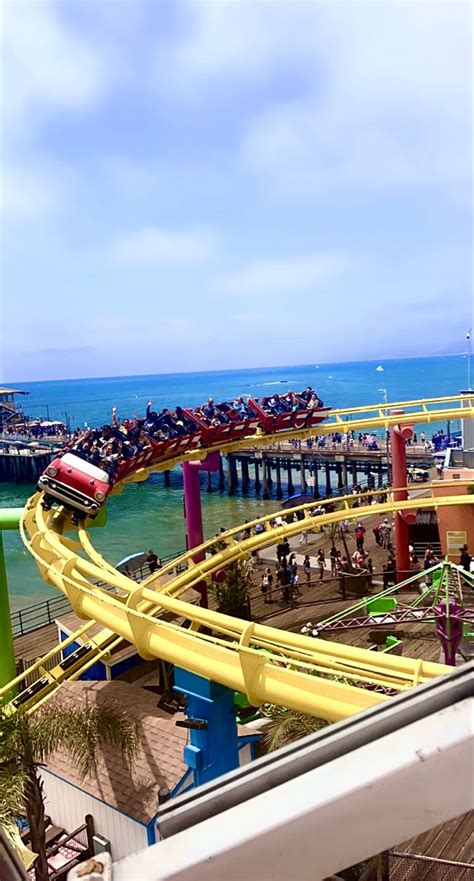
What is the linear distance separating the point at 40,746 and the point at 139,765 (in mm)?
1819

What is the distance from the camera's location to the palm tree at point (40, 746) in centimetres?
755

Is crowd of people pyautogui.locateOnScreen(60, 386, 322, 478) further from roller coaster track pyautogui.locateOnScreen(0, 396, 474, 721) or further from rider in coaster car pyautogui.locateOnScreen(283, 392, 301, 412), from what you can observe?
roller coaster track pyautogui.locateOnScreen(0, 396, 474, 721)

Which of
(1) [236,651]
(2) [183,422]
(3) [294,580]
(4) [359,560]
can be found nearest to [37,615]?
(3) [294,580]

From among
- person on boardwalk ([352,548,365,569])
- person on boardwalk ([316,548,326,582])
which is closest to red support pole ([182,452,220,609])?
person on boardwalk ([316,548,326,582])

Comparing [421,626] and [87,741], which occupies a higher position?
[87,741]

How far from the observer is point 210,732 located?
7.42 metres

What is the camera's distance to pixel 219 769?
24.5 ft

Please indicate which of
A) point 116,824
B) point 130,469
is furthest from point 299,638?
point 130,469

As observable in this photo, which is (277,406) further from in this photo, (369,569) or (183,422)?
(369,569)

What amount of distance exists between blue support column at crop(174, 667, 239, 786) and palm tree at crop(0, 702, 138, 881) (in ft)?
6.42

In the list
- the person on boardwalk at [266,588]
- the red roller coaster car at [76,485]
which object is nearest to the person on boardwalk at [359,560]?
the person on boardwalk at [266,588]

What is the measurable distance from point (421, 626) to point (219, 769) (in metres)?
8.66

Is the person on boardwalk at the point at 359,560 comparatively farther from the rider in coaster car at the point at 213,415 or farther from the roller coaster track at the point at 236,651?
the roller coaster track at the point at 236,651

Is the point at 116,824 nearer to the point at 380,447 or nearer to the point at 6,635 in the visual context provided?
the point at 6,635
